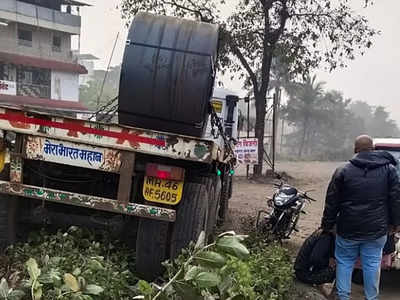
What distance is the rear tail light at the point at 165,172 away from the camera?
3.85 m

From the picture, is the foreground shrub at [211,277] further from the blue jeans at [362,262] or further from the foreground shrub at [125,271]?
the blue jeans at [362,262]

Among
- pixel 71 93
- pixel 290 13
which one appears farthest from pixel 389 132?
pixel 290 13

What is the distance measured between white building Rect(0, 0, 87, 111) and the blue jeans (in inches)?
1153

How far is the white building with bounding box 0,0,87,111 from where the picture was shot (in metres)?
32.4

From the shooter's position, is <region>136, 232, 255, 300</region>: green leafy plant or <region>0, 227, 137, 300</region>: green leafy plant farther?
<region>0, 227, 137, 300</region>: green leafy plant

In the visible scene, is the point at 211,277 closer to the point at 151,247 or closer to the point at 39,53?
the point at 151,247

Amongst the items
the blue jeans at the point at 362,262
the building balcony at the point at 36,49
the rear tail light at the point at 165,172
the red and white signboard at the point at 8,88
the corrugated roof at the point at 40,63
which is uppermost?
the building balcony at the point at 36,49

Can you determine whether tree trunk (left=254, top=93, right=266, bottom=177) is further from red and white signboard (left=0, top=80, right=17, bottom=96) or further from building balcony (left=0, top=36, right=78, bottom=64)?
building balcony (left=0, top=36, right=78, bottom=64)

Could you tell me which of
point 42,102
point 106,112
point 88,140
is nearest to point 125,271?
point 88,140

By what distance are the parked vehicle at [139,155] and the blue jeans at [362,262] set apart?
1357 millimetres

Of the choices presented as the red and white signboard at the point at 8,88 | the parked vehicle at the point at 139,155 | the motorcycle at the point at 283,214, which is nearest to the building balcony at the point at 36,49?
the red and white signboard at the point at 8,88

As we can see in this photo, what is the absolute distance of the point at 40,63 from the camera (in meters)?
34.0

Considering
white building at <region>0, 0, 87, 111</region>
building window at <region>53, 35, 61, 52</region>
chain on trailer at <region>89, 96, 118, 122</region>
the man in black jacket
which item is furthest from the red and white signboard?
the man in black jacket

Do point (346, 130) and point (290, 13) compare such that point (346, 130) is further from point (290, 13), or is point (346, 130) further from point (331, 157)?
point (290, 13)
